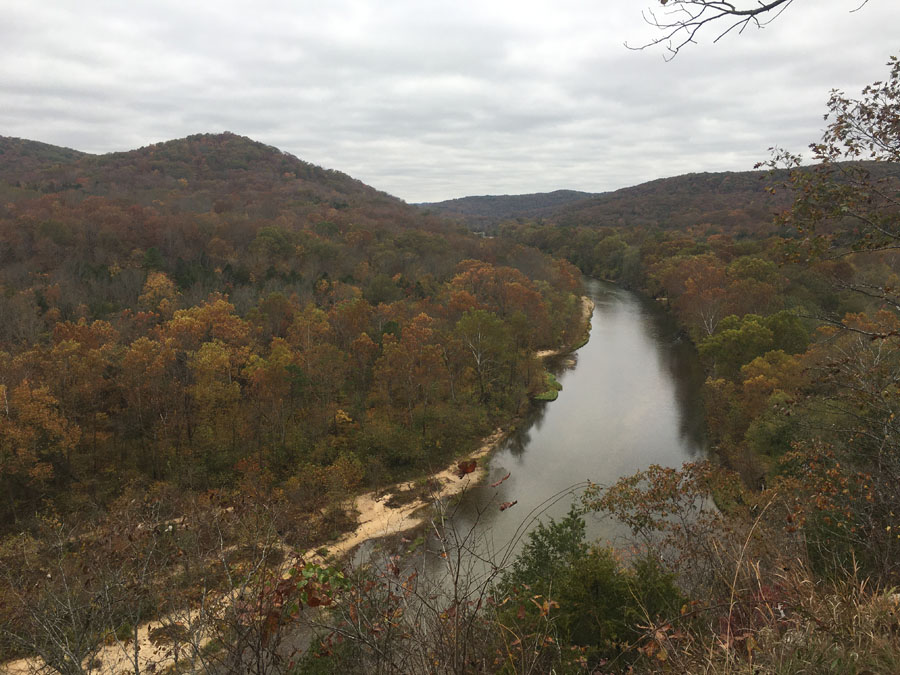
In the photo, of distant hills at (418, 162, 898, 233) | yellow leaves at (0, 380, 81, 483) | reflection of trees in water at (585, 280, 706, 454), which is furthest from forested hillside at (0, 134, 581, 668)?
distant hills at (418, 162, 898, 233)

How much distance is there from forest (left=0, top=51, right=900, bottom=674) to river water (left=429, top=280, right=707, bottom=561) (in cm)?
163

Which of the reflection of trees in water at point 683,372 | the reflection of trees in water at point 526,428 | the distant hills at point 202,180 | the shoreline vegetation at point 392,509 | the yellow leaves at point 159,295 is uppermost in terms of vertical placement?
the distant hills at point 202,180

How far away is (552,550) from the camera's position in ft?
39.1

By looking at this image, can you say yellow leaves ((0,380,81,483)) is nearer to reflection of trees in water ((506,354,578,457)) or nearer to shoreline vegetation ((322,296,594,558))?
shoreline vegetation ((322,296,594,558))

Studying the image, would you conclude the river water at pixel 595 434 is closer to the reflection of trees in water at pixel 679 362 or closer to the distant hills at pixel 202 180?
the reflection of trees in water at pixel 679 362

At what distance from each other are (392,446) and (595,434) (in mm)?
10918

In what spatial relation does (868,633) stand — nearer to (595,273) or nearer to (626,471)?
(626,471)

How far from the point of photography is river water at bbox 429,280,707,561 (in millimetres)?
19484

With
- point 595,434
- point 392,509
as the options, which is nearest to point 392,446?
point 392,509

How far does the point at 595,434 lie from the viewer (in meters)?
26.0

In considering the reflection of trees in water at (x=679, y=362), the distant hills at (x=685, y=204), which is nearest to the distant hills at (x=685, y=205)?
the distant hills at (x=685, y=204)

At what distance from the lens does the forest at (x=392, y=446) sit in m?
4.41

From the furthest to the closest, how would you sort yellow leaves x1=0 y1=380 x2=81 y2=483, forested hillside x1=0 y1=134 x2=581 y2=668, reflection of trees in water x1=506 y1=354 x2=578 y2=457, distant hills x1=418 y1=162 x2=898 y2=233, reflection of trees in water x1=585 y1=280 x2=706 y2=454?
1. distant hills x1=418 y1=162 x2=898 y2=233
2. reflection of trees in water x1=585 y1=280 x2=706 y2=454
3. reflection of trees in water x1=506 y1=354 x2=578 y2=457
4. yellow leaves x1=0 y1=380 x2=81 y2=483
5. forested hillside x1=0 y1=134 x2=581 y2=668

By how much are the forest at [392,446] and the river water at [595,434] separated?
64.2 inches
